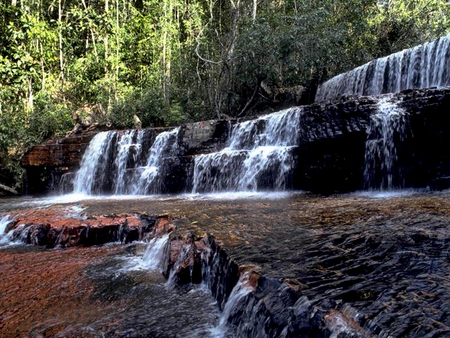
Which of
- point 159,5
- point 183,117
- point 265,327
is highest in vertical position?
point 159,5

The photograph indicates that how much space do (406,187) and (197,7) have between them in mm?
19274

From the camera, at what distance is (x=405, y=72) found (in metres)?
11.6

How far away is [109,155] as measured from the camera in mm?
13289

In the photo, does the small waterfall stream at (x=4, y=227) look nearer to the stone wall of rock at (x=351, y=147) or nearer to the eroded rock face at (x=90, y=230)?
the eroded rock face at (x=90, y=230)

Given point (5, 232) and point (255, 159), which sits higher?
point (255, 159)

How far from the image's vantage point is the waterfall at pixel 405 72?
34.7ft

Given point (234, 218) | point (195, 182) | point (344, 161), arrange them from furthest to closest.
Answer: point (195, 182) < point (344, 161) < point (234, 218)

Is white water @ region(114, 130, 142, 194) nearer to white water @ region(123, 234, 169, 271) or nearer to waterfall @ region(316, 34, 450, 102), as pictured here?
waterfall @ region(316, 34, 450, 102)

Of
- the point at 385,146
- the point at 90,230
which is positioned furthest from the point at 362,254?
the point at 385,146

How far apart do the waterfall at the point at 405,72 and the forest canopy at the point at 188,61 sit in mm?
2849

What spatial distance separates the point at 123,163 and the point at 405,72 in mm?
9988

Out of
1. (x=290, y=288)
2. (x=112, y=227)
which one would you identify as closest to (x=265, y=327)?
(x=290, y=288)

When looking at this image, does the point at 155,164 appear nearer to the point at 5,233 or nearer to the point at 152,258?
the point at 5,233

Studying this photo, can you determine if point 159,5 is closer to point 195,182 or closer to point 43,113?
point 43,113
